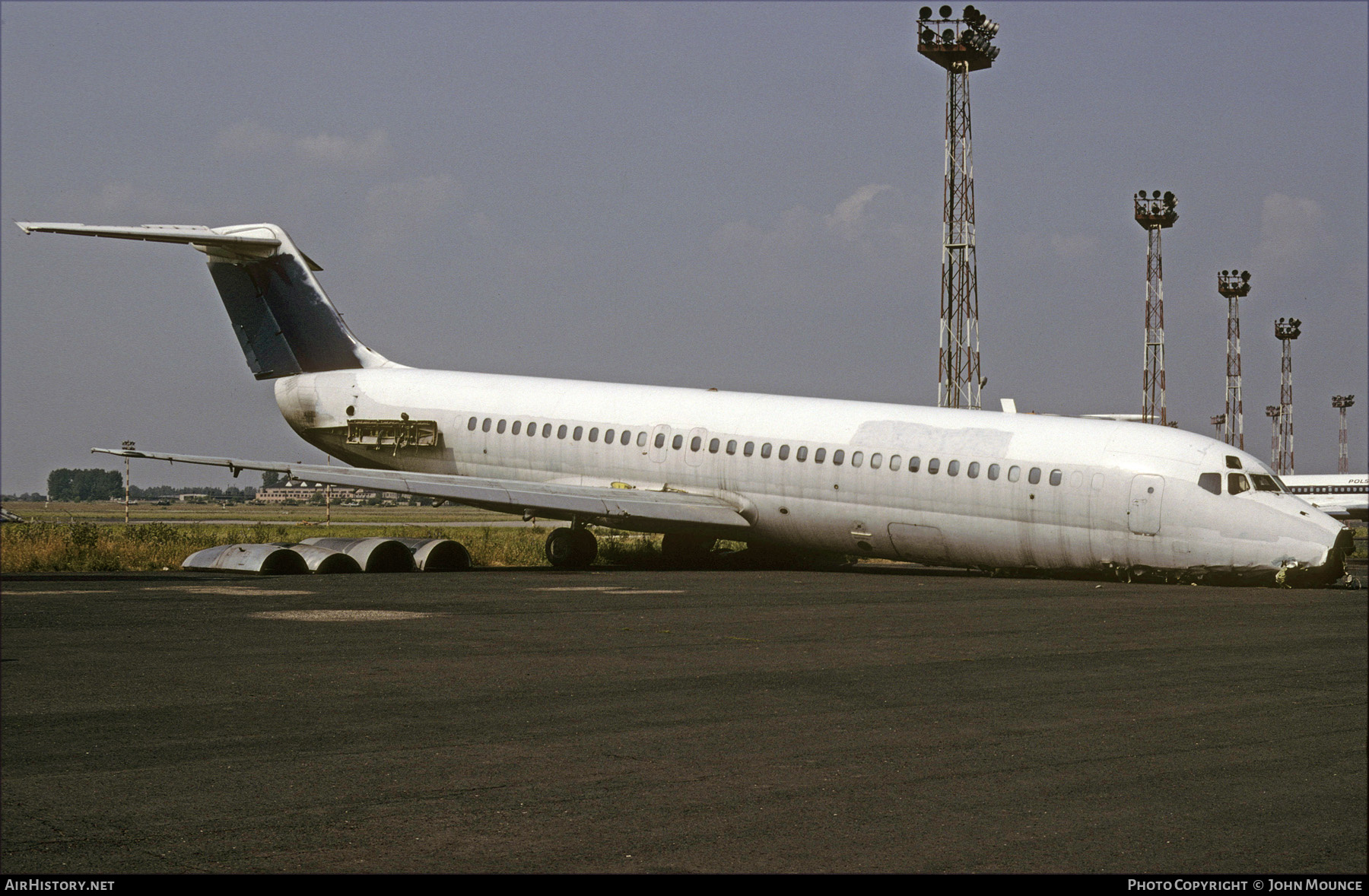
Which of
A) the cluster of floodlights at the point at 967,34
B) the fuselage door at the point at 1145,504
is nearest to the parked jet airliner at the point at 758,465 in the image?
the fuselage door at the point at 1145,504

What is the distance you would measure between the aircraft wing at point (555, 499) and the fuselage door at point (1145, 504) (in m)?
9.48

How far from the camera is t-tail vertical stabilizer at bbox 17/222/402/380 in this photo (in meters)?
39.1

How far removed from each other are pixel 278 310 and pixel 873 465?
19080mm

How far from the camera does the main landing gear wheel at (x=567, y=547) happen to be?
112 feet

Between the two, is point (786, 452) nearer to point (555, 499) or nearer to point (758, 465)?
point (758, 465)

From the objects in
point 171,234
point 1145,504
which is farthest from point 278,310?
point 1145,504

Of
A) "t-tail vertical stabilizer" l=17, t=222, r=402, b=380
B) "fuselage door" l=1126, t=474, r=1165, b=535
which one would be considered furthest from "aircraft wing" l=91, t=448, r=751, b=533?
"fuselage door" l=1126, t=474, r=1165, b=535

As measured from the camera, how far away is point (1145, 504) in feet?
84.6

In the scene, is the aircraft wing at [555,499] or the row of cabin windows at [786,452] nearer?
the row of cabin windows at [786,452]

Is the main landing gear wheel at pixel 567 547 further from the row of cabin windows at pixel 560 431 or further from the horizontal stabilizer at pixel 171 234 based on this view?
the horizontal stabilizer at pixel 171 234

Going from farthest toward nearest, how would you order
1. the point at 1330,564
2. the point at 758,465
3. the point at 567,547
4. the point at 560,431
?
the point at 560,431
the point at 567,547
the point at 758,465
the point at 1330,564

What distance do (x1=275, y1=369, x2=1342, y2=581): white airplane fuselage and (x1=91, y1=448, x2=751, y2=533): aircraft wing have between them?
2.59 ft

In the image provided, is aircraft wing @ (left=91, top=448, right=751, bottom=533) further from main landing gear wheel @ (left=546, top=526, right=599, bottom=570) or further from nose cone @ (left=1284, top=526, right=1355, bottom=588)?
nose cone @ (left=1284, top=526, right=1355, bottom=588)

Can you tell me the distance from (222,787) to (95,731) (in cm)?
223
